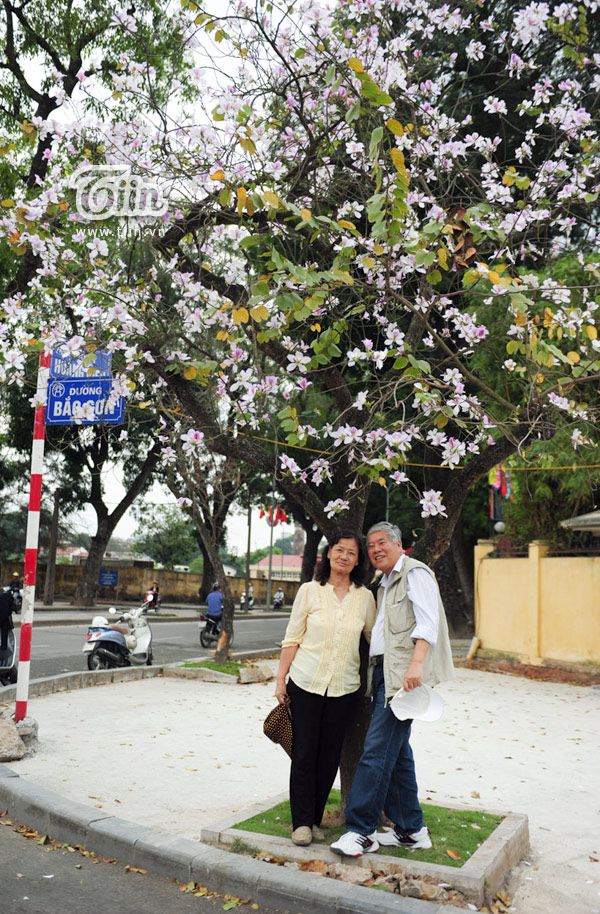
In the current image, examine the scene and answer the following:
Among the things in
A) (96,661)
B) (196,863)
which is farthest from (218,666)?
(196,863)

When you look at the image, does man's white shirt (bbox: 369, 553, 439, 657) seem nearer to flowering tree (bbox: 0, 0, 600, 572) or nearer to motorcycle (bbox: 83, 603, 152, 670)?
flowering tree (bbox: 0, 0, 600, 572)

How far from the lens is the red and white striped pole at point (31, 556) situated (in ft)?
24.4

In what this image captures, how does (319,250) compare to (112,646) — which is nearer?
(319,250)

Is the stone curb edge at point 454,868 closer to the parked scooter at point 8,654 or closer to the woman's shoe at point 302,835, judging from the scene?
the woman's shoe at point 302,835

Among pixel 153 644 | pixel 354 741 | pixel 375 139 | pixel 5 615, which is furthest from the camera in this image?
pixel 153 644

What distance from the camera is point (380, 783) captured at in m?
4.32

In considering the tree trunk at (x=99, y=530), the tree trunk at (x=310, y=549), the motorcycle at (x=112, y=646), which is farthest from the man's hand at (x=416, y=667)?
the tree trunk at (x=310, y=549)

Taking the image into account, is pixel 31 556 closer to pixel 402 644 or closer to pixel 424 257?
pixel 402 644

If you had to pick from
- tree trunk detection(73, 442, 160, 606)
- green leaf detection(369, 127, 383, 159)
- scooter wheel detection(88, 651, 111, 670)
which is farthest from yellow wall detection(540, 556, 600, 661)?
tree trunk detection(73, 442, 160, 606)

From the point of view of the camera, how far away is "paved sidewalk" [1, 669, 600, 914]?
4.85 metres

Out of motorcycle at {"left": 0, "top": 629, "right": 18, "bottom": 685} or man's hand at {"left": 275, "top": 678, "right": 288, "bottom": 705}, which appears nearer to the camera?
man's hand at {"left": 275, "top": 678, "right": 288, "bottom": 705}

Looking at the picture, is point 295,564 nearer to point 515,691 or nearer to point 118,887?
point 515,691

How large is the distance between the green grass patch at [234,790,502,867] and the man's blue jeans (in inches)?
7.0

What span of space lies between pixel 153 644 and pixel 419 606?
16.2m
